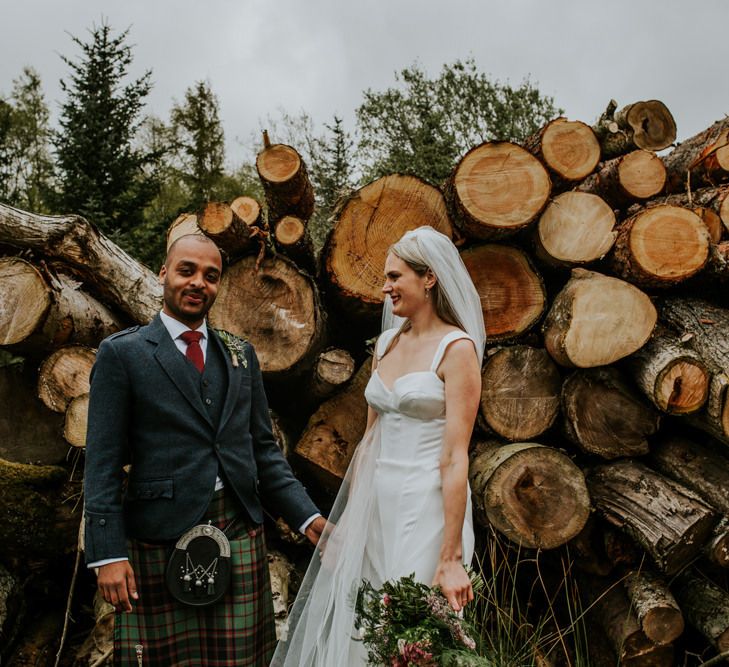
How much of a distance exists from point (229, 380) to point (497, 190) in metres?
1.92

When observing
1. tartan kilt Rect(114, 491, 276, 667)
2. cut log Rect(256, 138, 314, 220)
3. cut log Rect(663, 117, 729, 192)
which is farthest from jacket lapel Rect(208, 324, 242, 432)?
cut log Rect(663, 117, 729, 192)

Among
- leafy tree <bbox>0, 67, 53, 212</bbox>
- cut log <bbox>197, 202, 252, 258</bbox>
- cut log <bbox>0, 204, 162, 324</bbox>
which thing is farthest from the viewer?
leafy tree <bbox>0, 67, 53, 212</bbox>

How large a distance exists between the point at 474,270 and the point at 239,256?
1348mm

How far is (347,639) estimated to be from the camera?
6.71ft

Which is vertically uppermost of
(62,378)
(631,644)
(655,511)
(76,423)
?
(62,378)

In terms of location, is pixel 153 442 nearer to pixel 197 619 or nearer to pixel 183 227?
pixel 197 619

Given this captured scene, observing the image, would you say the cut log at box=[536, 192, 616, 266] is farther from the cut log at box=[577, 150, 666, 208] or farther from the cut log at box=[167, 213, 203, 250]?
the cut log at box=[167, 213, 203, 250]

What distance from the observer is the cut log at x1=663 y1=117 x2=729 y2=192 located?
429 cm

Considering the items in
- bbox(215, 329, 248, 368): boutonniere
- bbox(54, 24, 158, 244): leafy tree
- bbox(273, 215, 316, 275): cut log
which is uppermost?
bbox(54, 24, 158, 244): leafy tree

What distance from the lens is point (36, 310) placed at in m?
3.30

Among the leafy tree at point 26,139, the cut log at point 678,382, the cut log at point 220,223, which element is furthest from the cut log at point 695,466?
the leafy tree at point 26,139

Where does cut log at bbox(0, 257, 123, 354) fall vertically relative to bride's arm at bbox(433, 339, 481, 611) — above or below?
above

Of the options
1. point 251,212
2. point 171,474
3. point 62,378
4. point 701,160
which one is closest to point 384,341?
A: point 171,474

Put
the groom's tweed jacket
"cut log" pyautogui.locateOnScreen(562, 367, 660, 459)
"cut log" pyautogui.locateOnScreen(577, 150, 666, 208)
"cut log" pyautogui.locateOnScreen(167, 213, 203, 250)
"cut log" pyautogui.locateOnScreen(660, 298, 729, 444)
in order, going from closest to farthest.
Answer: the groom's tweed jacket < "cut log" pyautogui.locateOnScreen(660, 298, 729, 444) < "cut log" pyautogui.locateOnScreen(562, 367, 660, 459) < "cut log" pyautogui.locateOnScreen(167, 213, 203, 250) < "cut log" pyautogui.locateOnScreen(577, 150, 666, 208)
